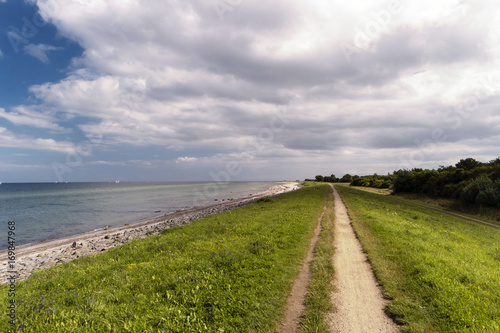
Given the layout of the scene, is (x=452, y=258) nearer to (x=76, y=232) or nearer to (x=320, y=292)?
(x=320, y=292)

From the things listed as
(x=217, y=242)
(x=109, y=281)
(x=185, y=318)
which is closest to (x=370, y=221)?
(x=217, y=242)

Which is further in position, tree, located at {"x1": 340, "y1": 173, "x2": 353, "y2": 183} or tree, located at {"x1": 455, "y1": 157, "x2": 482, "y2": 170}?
tree, located at {"x1": 340, "y1": 173, "x2": 353, "y2": 183}

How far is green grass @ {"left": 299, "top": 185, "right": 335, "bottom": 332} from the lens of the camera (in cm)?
613

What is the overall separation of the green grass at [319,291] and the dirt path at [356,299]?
22 cm

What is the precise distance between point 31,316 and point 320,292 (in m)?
9.03

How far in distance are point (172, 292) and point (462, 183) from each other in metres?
57.7

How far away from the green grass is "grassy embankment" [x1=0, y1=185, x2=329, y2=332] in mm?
776

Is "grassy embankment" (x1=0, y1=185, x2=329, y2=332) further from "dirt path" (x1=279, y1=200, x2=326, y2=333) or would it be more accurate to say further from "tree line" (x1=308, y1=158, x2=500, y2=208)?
"tree line" (x1=308, y1=158, x2=500, y2=208)

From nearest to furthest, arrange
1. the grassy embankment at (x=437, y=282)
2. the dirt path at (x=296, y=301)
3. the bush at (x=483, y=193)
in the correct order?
the grassy embankment at (x=437, y=282)
the dirt path at (x=296, y=301)
the bush at (x=483, y=193)

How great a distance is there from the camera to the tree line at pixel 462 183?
35.3 meters

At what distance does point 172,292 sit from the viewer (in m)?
7.46

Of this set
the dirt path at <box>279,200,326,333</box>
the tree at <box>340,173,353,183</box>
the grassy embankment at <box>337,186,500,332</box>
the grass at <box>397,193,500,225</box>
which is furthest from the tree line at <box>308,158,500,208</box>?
the tree at <box>340,173,353,183</box>

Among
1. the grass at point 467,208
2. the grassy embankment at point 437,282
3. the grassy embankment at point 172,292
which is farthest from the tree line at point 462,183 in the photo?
the grassy embankment at point 172,292

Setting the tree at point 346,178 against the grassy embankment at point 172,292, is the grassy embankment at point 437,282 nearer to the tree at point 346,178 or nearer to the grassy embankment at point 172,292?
the grassy embankment at point 172,292
